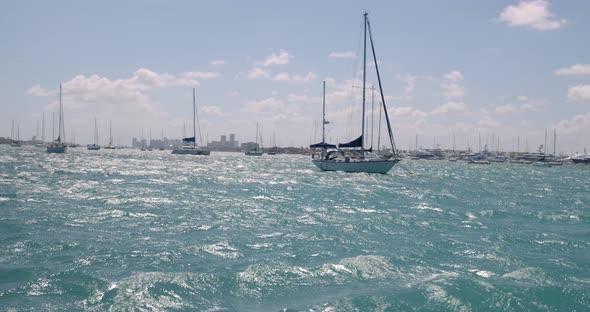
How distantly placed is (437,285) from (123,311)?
8610mm

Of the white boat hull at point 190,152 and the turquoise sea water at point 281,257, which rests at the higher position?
the white boat hull at point 190,152

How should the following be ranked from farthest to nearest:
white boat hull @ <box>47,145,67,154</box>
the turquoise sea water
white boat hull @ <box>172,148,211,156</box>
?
→ white boat hull @ <box>172,148,211,156</box>, white boat hull @ <box>47,145,67,154</box>, the turquoise sea water

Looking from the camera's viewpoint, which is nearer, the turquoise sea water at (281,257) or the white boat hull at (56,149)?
the turquoise sea water at (281,257)

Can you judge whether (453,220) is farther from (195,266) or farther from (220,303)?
(220,303)

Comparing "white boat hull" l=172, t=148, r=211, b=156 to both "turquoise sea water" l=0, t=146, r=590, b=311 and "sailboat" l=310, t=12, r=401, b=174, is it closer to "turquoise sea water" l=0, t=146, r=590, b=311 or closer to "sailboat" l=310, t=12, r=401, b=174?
"sailboat" l=310, t=12, r=401, b=174

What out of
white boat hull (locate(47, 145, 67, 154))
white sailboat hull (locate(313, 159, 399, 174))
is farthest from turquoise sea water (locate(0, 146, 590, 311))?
white boat hull (locate(47, 145, 67, 154))

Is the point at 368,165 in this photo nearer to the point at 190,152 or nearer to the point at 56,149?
the point at 56,149

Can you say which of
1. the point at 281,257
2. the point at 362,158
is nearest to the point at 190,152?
the point at 362,158

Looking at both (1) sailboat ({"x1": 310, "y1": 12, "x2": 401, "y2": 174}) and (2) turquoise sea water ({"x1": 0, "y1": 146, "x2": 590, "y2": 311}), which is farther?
(1) sailboat ({"x1": 310, "y1": 12, "x2": 401, "y2": 174})

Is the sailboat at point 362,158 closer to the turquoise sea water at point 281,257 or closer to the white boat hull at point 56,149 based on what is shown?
the turquoise sea water at point 281,257

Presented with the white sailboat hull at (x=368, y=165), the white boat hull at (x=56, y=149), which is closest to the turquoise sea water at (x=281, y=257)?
the white sailboat hull at (x=368, y=165)

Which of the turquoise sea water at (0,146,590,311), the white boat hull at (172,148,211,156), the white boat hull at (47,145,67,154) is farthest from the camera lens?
the white boat hull at (172,148,211,156)

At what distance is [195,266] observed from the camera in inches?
643

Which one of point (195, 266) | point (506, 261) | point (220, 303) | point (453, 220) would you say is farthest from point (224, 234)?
point (453, 220)
